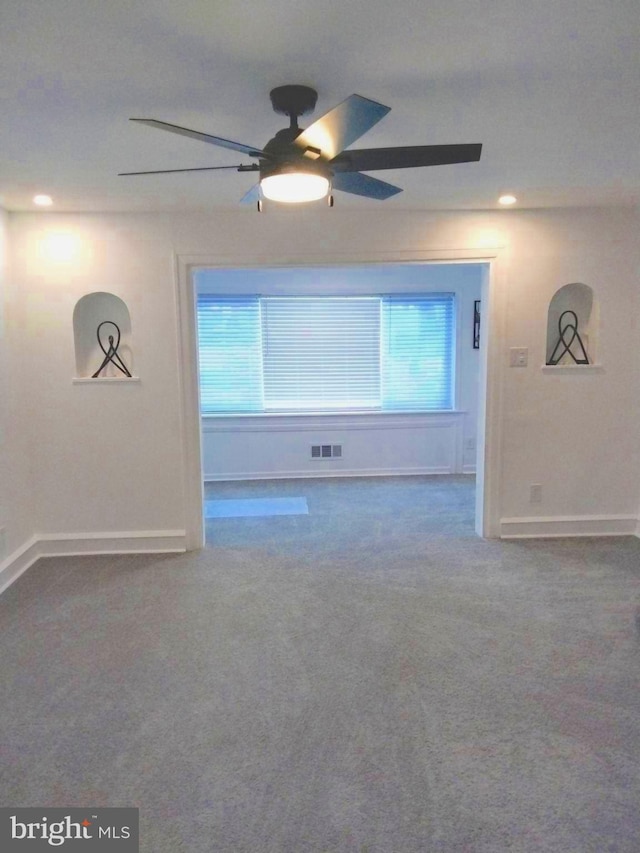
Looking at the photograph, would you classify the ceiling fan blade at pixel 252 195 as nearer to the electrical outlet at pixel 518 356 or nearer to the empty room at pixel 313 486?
the empty room at pixel 313 486

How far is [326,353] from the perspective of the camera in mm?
6000

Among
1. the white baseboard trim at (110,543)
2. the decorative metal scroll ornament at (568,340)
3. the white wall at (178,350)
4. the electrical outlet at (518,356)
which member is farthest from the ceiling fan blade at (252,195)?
the decorative metal scroll ornament at (568,340)

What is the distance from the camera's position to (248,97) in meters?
1.98

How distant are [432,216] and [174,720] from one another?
3253 mm

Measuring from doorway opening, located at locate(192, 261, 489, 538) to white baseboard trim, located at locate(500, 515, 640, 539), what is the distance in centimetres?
168

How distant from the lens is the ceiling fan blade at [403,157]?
1.78 metres

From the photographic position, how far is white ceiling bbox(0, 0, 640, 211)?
1476 millimetres

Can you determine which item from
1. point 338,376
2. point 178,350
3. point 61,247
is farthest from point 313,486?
point 61,247

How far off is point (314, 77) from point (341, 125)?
0.35 meters

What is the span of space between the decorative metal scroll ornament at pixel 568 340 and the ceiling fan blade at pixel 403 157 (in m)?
2.62

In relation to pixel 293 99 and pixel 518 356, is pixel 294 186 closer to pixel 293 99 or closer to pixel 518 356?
pixel 293 99

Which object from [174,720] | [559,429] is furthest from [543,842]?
[559,429]

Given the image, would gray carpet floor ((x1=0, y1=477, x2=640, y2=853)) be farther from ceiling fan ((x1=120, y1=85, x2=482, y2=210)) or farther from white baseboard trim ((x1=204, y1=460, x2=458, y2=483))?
white baseboard trim ((x1=204, y1=460, x2=458, y2=483))

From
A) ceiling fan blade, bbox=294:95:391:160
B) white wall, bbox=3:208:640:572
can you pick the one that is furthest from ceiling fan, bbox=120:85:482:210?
white wall, bbox=3:208:640:572
